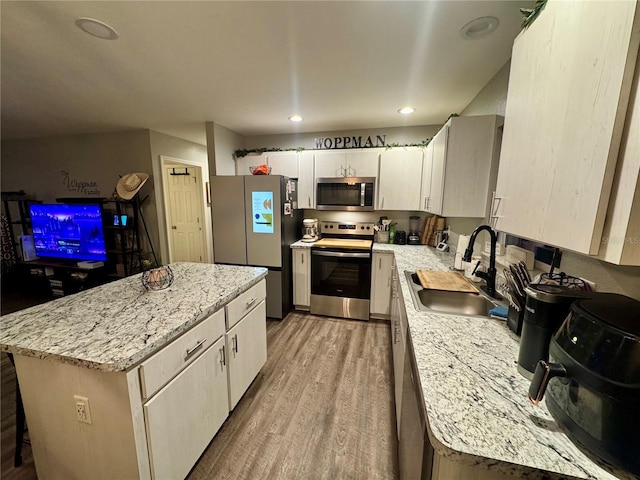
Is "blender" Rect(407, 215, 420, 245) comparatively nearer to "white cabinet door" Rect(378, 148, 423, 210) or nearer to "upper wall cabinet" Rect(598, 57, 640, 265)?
"white cabinet door" Rect(378, 148, 423, 210)

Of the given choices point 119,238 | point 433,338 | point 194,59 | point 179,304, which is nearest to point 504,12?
point 433,338

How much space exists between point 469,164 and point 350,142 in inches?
76.5

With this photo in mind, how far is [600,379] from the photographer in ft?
1.76

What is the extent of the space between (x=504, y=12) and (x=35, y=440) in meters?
3.13

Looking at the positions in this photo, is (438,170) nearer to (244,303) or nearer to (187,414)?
(244,303)

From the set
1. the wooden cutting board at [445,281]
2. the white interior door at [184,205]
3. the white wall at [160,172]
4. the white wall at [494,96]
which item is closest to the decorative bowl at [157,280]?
the wooden cutting board at [445,281]

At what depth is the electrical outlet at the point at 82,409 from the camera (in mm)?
1015

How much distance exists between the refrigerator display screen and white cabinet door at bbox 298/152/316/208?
0.61m

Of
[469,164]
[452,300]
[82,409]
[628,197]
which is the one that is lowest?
[82,409]

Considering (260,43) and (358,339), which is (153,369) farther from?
(358,339)

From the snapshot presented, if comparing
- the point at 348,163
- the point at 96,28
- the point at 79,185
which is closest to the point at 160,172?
the point at 79,185

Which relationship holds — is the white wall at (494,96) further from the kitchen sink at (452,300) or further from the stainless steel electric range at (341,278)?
the stainless steel electric range at (341,278)

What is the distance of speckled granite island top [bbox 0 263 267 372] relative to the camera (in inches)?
37.5

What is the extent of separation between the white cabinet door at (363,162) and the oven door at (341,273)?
1049 millimetres
